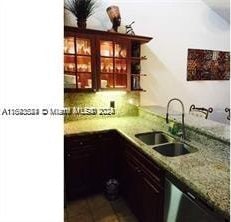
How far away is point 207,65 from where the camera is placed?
367 cm

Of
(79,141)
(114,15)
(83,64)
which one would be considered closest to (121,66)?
(83,64)

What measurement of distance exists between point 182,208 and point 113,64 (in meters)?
1.89

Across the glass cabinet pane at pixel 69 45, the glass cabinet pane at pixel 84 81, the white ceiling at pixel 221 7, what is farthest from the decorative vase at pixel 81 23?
the white ceiling at pixel 221 7

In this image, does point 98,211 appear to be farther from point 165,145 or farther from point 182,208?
point 182,208

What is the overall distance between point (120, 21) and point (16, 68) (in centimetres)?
257

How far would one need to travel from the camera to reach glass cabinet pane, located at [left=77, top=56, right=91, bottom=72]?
101 inches

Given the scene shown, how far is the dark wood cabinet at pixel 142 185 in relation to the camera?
1583 millimetres

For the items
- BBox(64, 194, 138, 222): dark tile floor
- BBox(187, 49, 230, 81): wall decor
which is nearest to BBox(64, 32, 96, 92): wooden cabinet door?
BBox(64, 194, 138, 222): dark tile floor

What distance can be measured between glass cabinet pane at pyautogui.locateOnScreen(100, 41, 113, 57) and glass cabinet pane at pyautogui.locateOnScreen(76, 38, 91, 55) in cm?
17

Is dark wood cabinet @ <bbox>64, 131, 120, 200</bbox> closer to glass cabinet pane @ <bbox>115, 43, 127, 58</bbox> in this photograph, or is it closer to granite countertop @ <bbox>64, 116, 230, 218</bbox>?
granite countertop @ <bbox>64, 116, 230, 218</bbox>

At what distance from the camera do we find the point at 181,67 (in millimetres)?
3488

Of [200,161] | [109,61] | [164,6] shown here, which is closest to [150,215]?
[200,161]

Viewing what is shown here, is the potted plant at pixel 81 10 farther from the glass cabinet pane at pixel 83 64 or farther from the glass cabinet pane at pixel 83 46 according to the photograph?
the glass cabinet pane at pixel 83 64

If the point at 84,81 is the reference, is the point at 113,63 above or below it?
above
